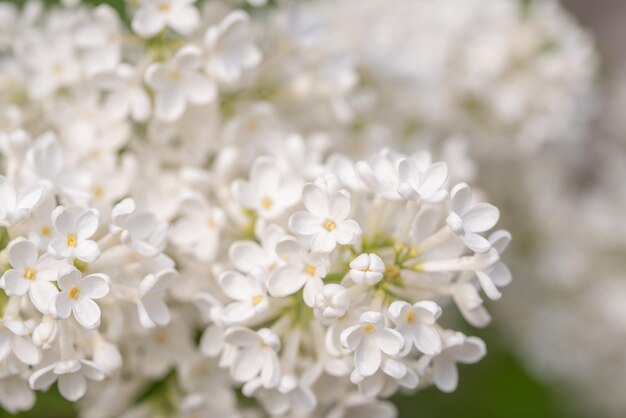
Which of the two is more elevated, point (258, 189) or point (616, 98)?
point (258, 189)

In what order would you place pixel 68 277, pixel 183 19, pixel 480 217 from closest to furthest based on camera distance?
pixel 68 277, pixel 480 217, pixel 183 19

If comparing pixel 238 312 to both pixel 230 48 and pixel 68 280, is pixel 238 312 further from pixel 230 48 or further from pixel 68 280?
pixel 230 48

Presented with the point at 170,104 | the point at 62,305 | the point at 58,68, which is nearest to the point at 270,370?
the point at 62,305

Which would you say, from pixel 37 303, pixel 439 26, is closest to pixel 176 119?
pixel 37 303

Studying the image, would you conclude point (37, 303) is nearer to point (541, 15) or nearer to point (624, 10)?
point (541, 15)

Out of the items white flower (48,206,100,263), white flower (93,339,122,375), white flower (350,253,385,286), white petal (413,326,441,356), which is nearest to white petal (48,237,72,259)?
white flower (48,206,100,263)

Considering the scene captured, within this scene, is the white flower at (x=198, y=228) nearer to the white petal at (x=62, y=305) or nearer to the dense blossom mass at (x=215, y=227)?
the dense blossom mass at (x=215, y=227)

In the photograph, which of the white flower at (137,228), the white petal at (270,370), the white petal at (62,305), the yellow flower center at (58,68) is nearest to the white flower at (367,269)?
the white petal at (270,370)
